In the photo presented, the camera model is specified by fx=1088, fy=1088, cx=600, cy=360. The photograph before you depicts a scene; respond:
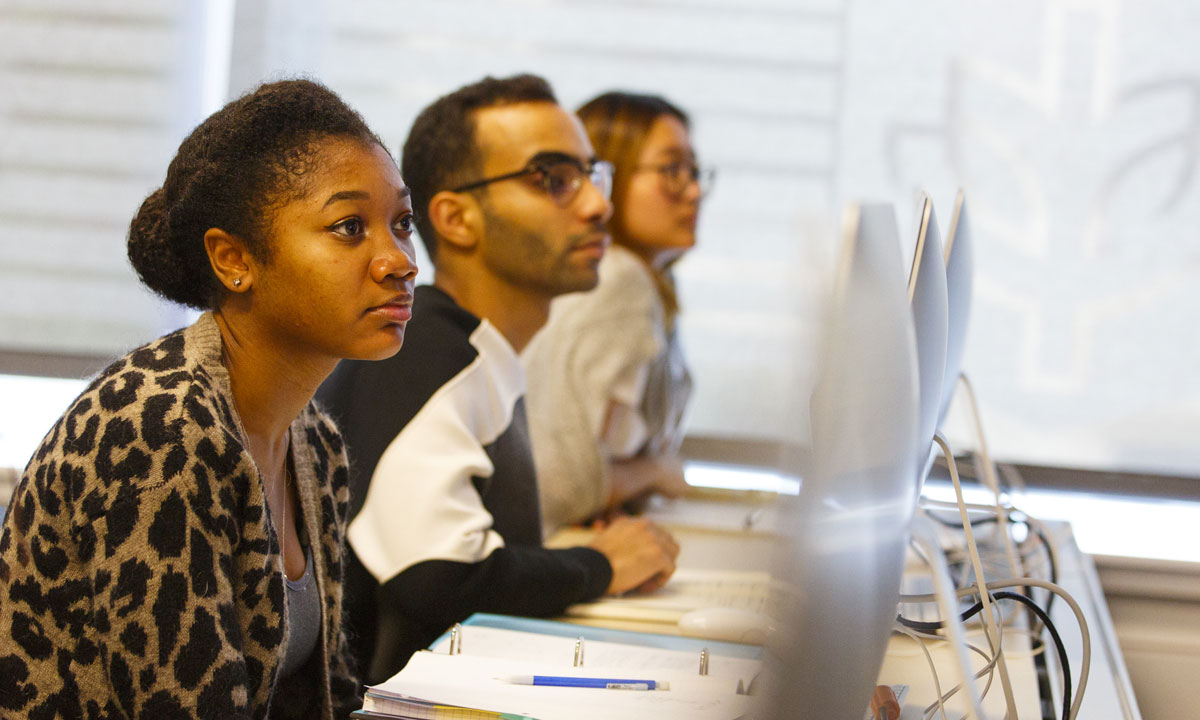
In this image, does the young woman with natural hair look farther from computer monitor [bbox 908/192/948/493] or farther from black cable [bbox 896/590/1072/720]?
black cable [bbox 896/590/1072/720]

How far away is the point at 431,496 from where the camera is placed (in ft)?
3.85

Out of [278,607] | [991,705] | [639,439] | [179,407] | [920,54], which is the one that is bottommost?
[991,705]

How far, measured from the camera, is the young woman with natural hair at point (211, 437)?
2.67 feet

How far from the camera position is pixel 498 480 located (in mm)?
1341

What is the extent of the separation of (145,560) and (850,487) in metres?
0.54

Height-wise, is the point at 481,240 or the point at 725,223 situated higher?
the point at 725,223

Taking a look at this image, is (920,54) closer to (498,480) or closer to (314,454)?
(498,480)

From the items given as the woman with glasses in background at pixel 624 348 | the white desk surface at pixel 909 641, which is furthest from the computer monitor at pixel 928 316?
the woman with glasses in background at pixel 624 348

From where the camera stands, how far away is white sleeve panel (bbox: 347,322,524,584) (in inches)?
46.0

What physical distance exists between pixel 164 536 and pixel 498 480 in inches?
22.1

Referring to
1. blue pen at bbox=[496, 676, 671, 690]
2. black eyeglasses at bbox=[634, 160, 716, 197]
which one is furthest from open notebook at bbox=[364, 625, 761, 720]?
black eyeglasses at bbox=[634, 160, 716, 197]

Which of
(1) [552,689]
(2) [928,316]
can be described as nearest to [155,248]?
(1) [552,689]

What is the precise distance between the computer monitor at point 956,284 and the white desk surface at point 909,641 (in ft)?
0.85

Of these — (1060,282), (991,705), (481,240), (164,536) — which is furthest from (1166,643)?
(164,536)
